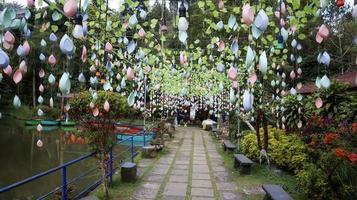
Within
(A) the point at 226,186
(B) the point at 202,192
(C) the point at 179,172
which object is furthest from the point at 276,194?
(C) the point at 179,172

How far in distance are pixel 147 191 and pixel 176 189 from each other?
1.88 ft

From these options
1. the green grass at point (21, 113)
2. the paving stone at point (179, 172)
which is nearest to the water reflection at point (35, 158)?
→ the paving stone at point (179, 172)

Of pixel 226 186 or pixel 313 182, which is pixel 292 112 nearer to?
pixel 226 186

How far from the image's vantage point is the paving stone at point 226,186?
7680 mm

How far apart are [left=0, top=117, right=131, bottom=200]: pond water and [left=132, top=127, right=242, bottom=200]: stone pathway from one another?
1732mm

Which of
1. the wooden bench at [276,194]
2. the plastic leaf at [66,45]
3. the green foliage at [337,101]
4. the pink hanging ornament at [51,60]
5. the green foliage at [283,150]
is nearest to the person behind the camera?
the plastic leaf at [66,45]

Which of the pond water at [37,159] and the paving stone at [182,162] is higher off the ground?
the paving stone at [182,162]

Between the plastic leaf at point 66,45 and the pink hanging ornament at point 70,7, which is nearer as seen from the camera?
the pink hanging ornament at point 70,7

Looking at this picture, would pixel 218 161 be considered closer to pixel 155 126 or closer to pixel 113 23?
pixel 155 126

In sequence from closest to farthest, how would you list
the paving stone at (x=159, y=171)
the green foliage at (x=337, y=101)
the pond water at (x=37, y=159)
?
the green foliage at (x=337, y=101)
the paving stone at (x=159, y=171)
the pond water at (x=37, y=159)

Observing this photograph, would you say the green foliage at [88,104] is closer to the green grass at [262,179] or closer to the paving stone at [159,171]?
the paving stone at [159,171]

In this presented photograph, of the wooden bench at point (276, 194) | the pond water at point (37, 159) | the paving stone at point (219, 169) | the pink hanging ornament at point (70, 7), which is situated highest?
the pink hanging ornament at point (70, 7)

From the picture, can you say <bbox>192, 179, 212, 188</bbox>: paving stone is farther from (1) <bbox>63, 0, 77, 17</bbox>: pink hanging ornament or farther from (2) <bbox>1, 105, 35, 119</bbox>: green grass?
(2) <bbox>1, 105, 35, 119</bbox>: green grass

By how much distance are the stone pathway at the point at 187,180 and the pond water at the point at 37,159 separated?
1732mm
